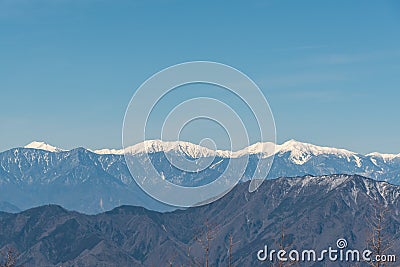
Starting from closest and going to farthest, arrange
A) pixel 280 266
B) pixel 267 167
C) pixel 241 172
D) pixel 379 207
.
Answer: pixel 280 266
pixel 379 207
pixel 267 167
pixel 241 172

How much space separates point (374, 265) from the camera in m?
42.1

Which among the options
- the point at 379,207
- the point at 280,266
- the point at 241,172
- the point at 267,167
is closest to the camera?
the point at 280,266

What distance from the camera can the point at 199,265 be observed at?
41.8 meters

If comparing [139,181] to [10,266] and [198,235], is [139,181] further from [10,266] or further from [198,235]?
[10,266]

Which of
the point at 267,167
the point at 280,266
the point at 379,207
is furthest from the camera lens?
the point at 267,167

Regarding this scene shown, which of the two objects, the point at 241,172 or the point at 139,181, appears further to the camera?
the point at 241,172

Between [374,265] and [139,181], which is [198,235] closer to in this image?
[139,181]

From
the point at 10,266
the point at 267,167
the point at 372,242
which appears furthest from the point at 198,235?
the point at 10,266

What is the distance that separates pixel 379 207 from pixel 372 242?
6.36 ft

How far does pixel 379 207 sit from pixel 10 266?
27.3 m

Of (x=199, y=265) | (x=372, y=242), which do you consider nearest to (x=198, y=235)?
(x=199, y=265)

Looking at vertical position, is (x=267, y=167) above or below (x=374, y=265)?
above

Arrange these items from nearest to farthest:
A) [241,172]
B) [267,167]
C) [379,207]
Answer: [379,207]
[267,167]
[241,172]

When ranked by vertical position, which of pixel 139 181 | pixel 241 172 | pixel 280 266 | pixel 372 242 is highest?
pixel 241 172
